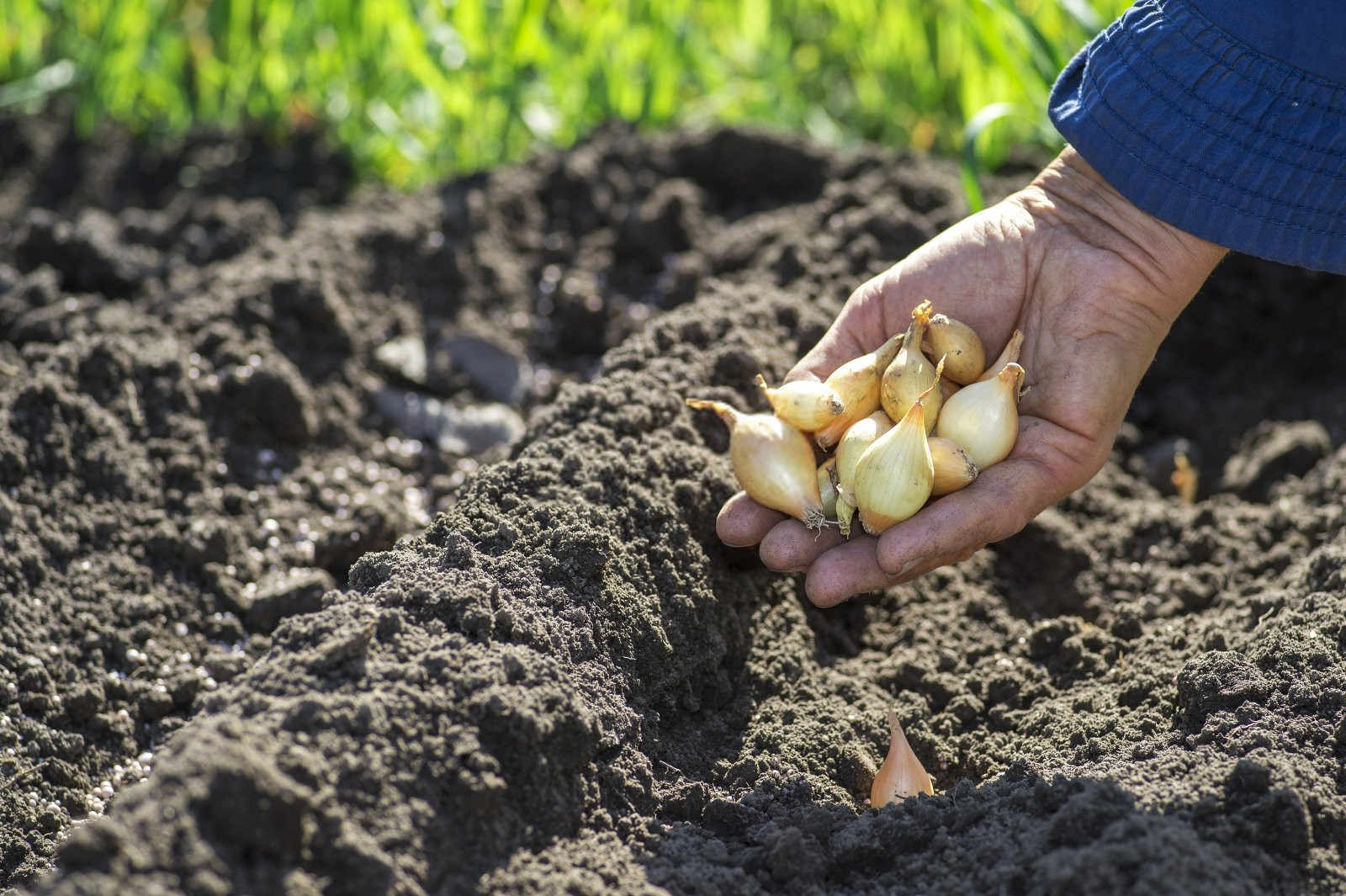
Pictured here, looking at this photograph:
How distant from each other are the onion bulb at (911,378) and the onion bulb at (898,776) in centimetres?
51

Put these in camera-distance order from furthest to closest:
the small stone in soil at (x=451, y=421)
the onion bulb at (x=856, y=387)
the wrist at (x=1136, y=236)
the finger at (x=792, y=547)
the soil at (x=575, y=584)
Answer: the small stone in soil at (x=451, y=421), the wrist at (x=1136, y=236), the onion bulb at (x=856, y=387), the finger at (x=792, y=547), the soil at (x=575, y=584)

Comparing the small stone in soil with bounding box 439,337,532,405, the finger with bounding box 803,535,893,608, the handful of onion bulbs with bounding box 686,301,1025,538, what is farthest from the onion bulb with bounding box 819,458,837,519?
the small stone in soil with bounding box 439,337,532,405

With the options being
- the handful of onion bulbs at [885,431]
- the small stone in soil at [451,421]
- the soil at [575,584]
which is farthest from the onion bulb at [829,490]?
the small stone in soil at [451,421]

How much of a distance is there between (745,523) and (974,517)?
365mm

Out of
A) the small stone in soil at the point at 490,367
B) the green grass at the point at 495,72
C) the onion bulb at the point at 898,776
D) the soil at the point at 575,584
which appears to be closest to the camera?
the soil at the point at 575,584

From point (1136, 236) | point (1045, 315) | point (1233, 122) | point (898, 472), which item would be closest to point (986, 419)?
point (898, 472)

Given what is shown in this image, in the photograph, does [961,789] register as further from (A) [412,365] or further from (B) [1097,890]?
(A) [412,365]

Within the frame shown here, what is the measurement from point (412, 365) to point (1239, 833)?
2.13 meters

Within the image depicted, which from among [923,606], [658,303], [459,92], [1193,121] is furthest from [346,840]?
[459,92]

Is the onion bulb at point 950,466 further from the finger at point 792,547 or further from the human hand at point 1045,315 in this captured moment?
the finger at point 792,547

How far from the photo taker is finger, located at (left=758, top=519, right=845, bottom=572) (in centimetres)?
200

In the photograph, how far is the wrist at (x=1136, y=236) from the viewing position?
7.36 feet

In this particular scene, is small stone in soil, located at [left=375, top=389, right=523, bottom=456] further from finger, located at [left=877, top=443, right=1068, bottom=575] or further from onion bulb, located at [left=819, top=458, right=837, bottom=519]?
finger, located at [left=877, top=443, right=1068, bottom=575]

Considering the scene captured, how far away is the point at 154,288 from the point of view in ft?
10.4
